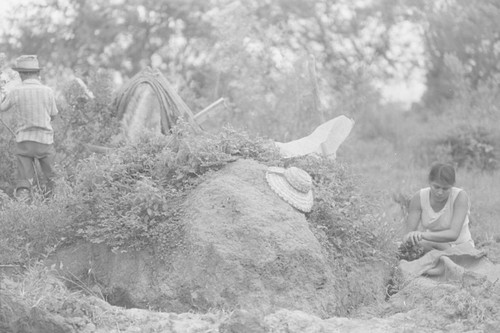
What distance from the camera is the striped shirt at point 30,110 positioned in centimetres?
844

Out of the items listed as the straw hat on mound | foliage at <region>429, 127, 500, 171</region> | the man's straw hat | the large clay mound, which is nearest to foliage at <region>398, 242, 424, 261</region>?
the straw hat on mound

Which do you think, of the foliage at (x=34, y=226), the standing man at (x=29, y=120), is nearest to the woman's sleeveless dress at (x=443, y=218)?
the foliage at (x=34, y=226)

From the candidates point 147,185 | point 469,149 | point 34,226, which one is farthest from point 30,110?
point 469,149

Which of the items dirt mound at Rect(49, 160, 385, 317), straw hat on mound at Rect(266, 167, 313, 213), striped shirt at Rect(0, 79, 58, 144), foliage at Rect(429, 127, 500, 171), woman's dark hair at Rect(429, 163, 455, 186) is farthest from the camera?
foliage at Rect(429, 127, 500, 171)

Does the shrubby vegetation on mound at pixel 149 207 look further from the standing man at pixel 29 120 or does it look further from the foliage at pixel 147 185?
the standing man at pixel 29 120

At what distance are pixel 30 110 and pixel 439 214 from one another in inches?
139

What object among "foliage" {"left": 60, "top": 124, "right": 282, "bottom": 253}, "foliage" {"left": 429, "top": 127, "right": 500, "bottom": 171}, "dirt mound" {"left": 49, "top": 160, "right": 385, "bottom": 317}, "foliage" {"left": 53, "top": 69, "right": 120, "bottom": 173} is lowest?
"foliage" {"left": 429, "top": 127, "right": 500, "bottom": 171}

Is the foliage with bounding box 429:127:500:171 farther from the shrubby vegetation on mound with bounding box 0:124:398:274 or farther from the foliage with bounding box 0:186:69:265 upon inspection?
the foliage with bounding box 0:186:69:265

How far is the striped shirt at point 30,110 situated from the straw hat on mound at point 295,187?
7.71ft

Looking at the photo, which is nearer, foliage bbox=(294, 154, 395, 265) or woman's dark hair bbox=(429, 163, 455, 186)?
foliage bbox=(294, 154, 395, 265)

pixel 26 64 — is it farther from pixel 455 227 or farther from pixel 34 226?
pixel 455 227

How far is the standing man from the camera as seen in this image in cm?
845

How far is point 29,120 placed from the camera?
8.45 metres

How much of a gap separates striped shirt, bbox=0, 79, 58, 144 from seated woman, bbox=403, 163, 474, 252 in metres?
3.18
